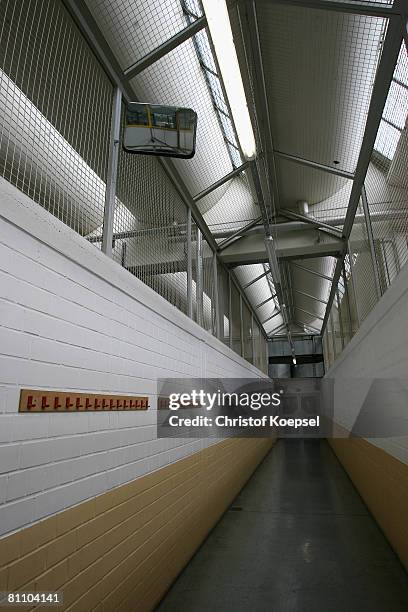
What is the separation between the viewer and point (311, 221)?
17.3ft

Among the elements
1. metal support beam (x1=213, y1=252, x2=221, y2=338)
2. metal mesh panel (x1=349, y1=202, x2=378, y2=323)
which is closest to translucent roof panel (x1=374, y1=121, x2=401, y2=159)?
metal mesh panel (x1=349, y1=202, x2=378, y2=323)

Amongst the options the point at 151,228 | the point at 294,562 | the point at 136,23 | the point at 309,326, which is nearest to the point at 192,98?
the point at 136,23

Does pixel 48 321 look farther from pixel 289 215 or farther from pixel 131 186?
pixel 289 215

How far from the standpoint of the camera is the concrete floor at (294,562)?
2408mm

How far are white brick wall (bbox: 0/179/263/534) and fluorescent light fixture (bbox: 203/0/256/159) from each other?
4.59 feet

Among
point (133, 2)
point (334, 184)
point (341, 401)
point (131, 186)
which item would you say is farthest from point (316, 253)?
point (133, 2)

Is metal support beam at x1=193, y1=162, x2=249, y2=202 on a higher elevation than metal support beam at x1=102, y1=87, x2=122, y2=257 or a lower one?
higher

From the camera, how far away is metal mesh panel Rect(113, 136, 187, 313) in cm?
264

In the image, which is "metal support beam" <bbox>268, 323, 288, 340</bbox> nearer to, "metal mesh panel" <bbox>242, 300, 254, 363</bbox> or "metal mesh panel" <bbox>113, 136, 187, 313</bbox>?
"metal mesh panel" <bbox>242, 300, 254, 363</bbox>

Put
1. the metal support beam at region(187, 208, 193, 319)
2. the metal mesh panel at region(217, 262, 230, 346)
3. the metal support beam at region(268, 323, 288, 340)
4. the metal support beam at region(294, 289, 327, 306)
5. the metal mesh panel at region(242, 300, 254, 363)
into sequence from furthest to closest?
the metal support beam at region(268, 323, 288, 340) → the metal support beam at region(294, 289, 327, 306) → the metal mesh panel at region(242, 300, 254, 363) → the metal mesh panel at region(217, 262, 230, 346) → the metal support beam at region(187, 208, 193, 319)

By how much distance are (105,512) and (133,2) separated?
10.5 feet

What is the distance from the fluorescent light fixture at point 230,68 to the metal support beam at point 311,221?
2.56m

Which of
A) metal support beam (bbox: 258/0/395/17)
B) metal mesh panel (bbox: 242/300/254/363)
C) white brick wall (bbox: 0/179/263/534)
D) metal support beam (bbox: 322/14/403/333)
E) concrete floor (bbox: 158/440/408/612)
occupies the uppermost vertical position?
metal support beam (bbox: 258/0/395/17)

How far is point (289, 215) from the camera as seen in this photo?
5.54m
